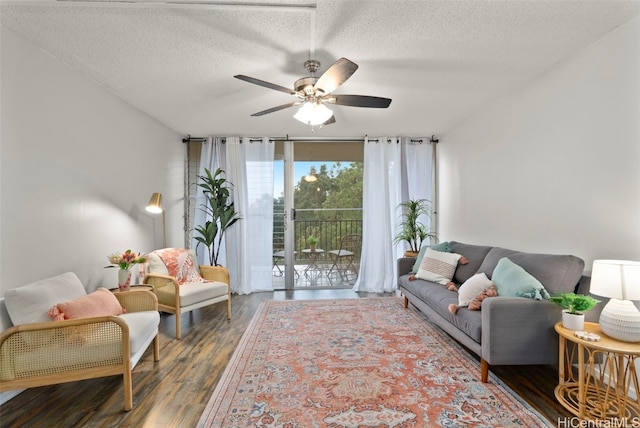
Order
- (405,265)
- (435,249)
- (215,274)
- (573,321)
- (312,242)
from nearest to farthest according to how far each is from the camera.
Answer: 1. (573,321)
2. (435,249)
3. (215,274)
4. (405,265)
5. (312,242)

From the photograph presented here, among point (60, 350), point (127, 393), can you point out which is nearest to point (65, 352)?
point (60, 350)

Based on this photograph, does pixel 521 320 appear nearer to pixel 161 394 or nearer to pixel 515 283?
pixel 515 283

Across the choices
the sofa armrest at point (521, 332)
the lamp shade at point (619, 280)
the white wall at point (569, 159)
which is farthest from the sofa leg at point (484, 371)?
the white wall at point (569, 159)

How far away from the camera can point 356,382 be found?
212cm

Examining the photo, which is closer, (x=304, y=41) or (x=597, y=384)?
(x=597, y=384)

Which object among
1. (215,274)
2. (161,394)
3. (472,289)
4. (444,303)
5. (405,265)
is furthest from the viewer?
(405,265)

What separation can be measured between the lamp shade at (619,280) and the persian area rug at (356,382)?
827 mm

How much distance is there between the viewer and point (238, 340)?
2.88 meters

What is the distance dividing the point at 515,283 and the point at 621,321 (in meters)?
0.63

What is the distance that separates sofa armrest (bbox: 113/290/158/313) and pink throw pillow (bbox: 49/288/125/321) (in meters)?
0.07

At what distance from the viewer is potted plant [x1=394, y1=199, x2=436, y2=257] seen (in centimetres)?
437

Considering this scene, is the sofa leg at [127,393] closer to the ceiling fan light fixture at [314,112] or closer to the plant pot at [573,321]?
the ceiling fan light fixture at [314,112]

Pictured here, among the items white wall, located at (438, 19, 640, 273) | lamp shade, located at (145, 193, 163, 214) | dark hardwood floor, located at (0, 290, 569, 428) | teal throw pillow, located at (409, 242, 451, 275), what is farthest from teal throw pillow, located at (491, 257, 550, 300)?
lamp shade, located at (145, 193, 163, 214)

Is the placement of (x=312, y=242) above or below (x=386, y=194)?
below
